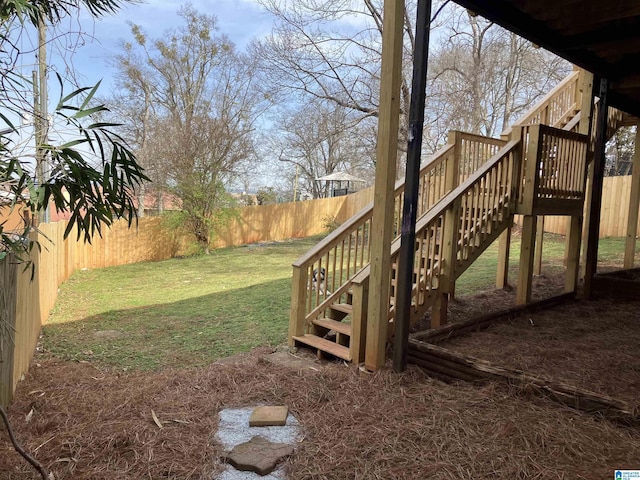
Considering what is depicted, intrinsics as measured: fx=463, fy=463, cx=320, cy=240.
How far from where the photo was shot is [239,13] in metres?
20.2

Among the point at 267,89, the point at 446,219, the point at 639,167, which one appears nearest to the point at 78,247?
the point at 267,89

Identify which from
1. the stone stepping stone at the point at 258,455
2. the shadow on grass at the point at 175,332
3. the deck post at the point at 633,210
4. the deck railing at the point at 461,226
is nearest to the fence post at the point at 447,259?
the deck railing at the point at 461,226

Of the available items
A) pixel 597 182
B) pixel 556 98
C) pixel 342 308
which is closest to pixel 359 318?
pixel 342 308

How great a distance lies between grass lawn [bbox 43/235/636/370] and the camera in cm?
502

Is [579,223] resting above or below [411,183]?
below

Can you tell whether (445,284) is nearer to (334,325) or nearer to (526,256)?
(334,325)

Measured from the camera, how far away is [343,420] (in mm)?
2998

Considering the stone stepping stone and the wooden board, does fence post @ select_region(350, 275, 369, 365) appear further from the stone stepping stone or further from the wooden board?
the stone stepping stone

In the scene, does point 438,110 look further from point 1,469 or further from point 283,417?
point 1,469

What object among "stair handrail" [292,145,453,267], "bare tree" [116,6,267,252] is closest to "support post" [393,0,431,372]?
"stair handrail" [292,145,453,267]

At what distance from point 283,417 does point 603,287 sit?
5471 millimetres

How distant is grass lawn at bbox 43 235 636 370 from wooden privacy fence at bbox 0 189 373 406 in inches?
16.6

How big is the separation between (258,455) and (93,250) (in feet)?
33.0

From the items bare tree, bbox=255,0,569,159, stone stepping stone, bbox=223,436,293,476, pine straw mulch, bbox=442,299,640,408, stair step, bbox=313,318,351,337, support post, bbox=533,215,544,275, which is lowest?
stone stepping stone, bbox=223,436,293,476
